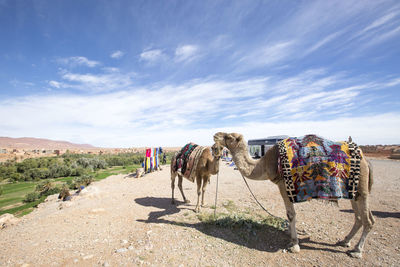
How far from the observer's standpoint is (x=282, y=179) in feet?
13.2

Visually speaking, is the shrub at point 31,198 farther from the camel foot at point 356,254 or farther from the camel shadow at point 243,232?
the camel foot at point 356,254

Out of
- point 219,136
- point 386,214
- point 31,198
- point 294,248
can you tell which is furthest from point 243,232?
point 31,198

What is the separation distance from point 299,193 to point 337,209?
4.02m

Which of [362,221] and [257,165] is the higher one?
[257,165]

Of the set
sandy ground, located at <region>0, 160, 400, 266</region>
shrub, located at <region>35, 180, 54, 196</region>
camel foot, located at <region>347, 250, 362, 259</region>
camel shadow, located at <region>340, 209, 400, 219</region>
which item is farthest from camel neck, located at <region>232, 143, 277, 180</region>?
shrub, located at <region>35, 180, 54, 196</region>

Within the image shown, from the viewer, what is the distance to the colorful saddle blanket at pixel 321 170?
3.56m

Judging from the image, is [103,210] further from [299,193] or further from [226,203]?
[299,193]

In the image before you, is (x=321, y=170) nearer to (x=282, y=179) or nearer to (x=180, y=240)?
(x=282, y=179)

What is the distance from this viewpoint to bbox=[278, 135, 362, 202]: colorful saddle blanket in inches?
140

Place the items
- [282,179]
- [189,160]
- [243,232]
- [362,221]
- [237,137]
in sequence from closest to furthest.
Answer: [362,221] < [282,179] < [237,137] < [243,232] < [189,160]

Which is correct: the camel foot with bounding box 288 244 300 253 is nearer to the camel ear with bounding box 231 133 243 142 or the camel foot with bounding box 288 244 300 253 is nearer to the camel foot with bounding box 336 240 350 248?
the camel foot with bounding box 336 240 350 248

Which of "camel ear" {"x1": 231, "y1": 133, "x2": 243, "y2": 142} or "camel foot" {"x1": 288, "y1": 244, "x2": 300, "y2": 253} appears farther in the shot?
"camel ear" {"x1": 231, "y1": 133, "x2": 243, "y2": 142}

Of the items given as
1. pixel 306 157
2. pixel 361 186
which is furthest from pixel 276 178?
pixel 361 186

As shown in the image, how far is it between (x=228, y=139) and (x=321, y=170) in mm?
2085
